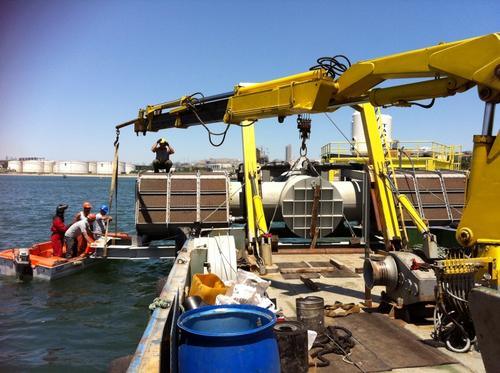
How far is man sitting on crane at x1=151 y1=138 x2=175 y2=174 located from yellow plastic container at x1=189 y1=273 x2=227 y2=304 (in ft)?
28.5

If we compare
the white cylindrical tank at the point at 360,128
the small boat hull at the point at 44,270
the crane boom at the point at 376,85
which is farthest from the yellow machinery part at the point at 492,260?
the white cylindrical tank at the point at 360,128

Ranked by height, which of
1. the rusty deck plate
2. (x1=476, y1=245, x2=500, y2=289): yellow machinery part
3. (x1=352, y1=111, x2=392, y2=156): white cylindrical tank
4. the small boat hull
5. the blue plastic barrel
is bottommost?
the small boat hull

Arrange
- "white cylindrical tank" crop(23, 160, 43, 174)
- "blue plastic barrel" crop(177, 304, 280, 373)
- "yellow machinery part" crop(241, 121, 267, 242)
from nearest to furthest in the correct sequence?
"blue plastic barrel" crop(177, 304, 280, 373) < "yellow machinery part" crop(241, 121, 267, 242) < "white cylindrical tank" crop(23, 160, 43, 174)

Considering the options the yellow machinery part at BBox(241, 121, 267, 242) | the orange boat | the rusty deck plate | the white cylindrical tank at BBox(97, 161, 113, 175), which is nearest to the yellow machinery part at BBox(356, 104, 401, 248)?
the yellow machinery part at BBox(241, 121, 267, 242)

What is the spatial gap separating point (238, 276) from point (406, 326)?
2666mm

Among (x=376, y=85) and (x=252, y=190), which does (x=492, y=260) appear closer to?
(x=376, y=85)

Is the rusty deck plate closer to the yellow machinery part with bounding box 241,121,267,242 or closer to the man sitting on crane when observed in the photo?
the yellow machinery part with bounding box 241,121,267,242

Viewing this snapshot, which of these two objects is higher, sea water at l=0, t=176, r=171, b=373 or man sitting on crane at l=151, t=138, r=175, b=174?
man sitting on crane at l=151, t=138, r=175, b=174

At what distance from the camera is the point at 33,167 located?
632 ft

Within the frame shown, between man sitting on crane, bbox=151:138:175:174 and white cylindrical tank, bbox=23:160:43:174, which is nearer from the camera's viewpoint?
man sitting on crane, bbox=151:138:175:174

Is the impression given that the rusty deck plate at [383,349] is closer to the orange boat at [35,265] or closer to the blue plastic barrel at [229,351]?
the blue plastic barrel at [229,351]

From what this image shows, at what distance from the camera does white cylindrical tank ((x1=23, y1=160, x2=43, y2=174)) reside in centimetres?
19250

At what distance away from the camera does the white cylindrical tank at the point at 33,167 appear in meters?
192

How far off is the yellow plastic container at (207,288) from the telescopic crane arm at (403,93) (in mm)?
2963
